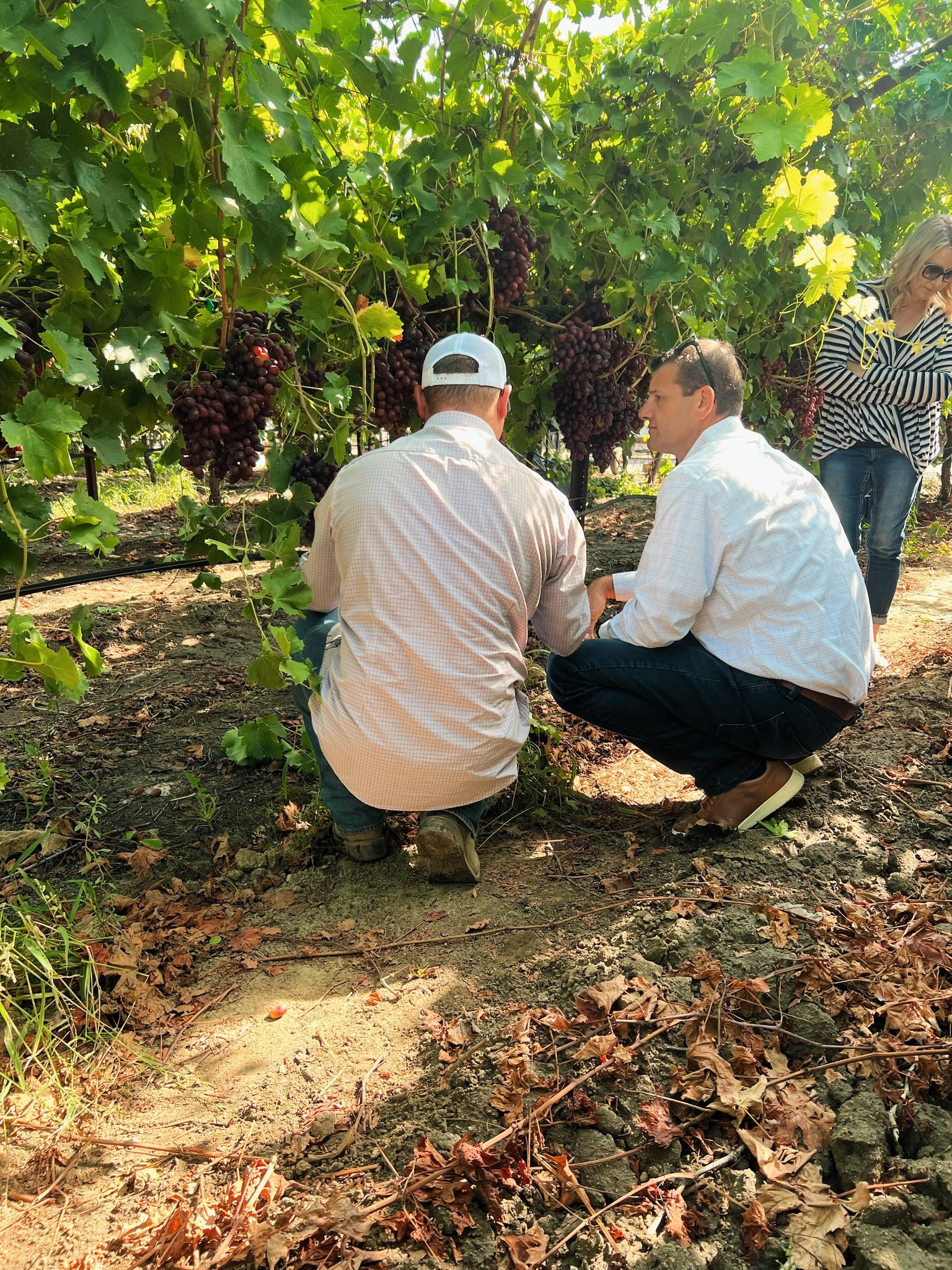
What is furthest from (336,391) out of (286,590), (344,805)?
(344,805)

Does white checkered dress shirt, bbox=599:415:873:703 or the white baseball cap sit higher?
the white baseball cap

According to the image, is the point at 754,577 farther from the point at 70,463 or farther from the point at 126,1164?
the point at 126,1164

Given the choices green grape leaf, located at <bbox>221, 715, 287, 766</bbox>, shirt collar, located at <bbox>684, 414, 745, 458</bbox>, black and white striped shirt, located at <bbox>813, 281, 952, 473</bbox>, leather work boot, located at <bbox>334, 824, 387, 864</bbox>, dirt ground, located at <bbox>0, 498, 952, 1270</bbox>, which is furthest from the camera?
black and white striped shirt, located at <bbox>813, 281, 952, 473</bbox>

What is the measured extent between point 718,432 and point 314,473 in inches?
47.9

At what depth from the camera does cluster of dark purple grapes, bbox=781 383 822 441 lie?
511 centimetres

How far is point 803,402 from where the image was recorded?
5148 millimetres

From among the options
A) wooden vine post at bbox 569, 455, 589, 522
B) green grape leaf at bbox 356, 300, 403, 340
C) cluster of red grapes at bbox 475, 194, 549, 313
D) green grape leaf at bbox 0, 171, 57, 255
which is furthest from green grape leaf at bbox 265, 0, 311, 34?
wooden vine post at bbox 569, 455, 589, 522

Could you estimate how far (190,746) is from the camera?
11.4 feet

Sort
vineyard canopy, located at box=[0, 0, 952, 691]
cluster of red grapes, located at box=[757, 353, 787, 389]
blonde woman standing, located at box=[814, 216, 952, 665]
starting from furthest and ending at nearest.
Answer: cluster of red grapes, located at box=[757, 353, 787, 389]
blonde woman standing, located at box=[814, 216, 952, 665]
vineyard canopy, located at box=[0, 0, 952, 691]

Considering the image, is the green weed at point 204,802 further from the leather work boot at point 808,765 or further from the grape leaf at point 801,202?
the grape leaf at point 801,202

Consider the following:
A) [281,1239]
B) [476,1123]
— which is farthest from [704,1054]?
[281,1239]

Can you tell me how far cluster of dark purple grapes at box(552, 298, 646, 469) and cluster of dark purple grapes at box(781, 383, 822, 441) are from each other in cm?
149

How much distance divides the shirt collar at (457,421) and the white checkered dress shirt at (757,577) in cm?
54

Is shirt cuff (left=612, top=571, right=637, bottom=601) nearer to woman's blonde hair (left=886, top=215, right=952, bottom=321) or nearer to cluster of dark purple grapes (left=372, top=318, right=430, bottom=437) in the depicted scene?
cluster of dark purple grapes (left=372, top=318, right=430, bottom=437)
